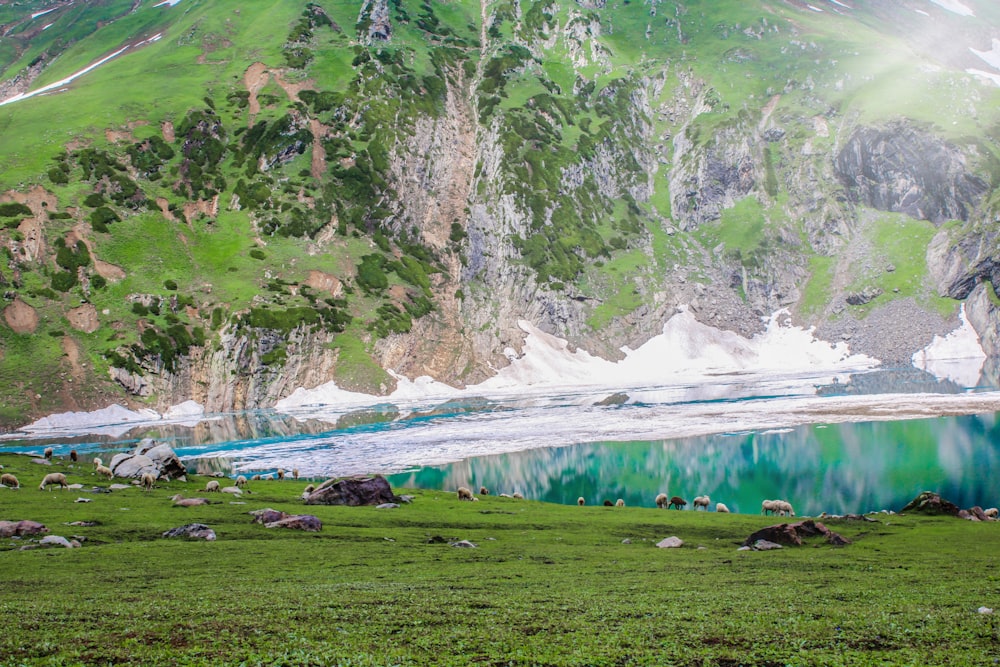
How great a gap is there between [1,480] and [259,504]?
57.2 ft

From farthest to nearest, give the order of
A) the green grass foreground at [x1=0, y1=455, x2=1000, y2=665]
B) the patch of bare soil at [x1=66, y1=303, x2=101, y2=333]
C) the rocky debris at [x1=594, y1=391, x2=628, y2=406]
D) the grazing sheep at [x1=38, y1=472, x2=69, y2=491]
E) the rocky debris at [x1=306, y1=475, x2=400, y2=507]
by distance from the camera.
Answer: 1. the patch of bare soil at [x1=66, y1=303, x2=101, y2=333]
2. the rocky debris at [x1=594, y1=391, x2=628, y2=406]
3. the grazing sheep at [x1=38, y1=472, x2=69, y2=491]
4. the rocky debris at [x1=306, y1=475, x2=400, y2=507]
5. the green grass foreground at [x1=0, y1=455, x2=1000, y2=665]

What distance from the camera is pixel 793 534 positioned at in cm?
2848

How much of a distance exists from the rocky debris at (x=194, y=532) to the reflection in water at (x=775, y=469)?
1024 inches

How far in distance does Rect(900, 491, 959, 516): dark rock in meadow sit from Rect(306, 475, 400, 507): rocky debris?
28.6 m

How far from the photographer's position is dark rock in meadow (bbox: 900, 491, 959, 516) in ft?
118

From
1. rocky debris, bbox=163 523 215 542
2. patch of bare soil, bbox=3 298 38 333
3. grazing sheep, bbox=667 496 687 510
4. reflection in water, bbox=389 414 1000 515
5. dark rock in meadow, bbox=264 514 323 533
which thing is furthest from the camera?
patch of bare soil, bbox=3 298 38 333

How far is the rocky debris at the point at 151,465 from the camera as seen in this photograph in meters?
44.6

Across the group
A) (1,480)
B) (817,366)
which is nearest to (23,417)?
(1,480)

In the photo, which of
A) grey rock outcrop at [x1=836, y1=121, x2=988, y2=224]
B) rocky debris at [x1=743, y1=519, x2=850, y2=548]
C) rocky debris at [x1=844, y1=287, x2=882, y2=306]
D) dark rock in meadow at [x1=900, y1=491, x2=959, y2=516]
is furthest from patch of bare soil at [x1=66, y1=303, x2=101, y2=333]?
grey rock outcrop at [x1=836, y1=121, x2=988, y2=224]

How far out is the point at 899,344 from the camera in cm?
16012

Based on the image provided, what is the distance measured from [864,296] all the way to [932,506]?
154256 mm

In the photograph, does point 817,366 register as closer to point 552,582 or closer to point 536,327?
point 536,327

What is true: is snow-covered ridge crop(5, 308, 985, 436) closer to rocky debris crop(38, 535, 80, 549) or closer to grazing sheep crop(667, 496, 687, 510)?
grazing sheep crop(667, 496, 687, 510)

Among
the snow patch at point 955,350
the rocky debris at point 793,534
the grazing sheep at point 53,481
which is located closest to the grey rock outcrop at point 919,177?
the snow patch at point 955,350
